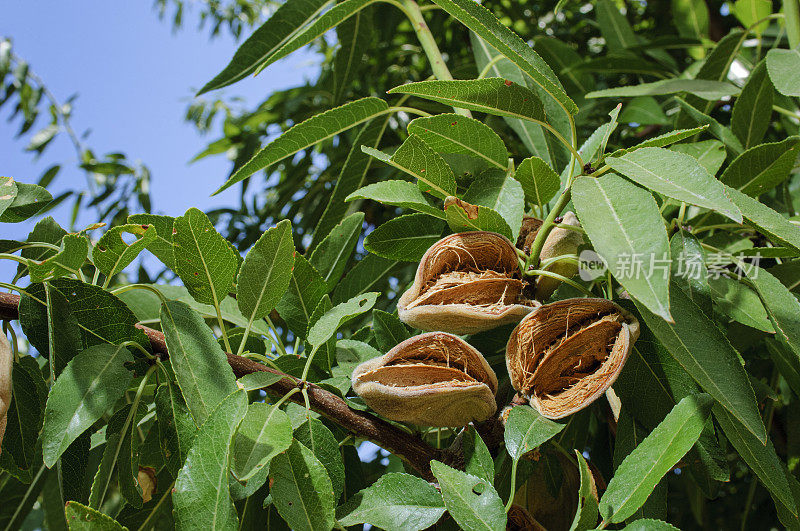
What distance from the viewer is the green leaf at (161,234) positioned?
0.69 m

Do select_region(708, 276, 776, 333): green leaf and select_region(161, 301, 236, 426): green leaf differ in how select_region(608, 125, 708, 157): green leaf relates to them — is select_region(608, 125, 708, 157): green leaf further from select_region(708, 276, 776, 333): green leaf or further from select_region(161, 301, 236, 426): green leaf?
select_region(161, 301, 236, 426): green leaf

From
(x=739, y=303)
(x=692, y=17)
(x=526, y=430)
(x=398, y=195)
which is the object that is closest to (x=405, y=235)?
(x=398, y=195)

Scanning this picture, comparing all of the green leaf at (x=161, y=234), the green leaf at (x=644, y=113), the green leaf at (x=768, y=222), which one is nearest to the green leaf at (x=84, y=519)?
the green leaf at (x=161, y=234)

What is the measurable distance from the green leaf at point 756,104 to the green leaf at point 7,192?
97 centimetres

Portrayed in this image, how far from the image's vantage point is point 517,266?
2.15 ft

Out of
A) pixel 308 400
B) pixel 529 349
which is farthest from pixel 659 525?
pixel 308 400

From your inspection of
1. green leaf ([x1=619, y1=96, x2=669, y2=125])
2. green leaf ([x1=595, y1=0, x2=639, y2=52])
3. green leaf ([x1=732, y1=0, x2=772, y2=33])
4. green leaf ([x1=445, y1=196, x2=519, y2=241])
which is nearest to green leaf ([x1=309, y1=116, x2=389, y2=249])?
green leaf ([x1=445, y1=196, x2=519, y2=241])

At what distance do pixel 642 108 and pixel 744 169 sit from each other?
44 cm

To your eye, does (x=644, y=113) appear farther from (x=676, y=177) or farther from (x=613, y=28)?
(x=676, y=177)

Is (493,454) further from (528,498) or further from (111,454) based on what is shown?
(111,454)

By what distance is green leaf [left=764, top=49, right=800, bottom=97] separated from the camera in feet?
2.72

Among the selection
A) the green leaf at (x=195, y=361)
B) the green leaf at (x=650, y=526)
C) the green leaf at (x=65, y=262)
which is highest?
the green leaf at (x=65, y=262)

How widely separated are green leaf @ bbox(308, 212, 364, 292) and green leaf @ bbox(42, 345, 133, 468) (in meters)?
0.30

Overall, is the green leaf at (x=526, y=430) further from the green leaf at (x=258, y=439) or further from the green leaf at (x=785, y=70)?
the green leaf at (x=785, y=70)
